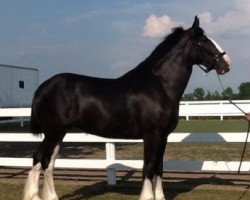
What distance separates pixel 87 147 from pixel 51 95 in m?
9.64

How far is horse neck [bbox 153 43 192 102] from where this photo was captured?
6.70 m

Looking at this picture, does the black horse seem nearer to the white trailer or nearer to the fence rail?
A: the fence rail

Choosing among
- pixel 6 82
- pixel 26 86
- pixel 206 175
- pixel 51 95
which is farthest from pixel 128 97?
pixel 26 86

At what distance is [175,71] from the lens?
679 cm

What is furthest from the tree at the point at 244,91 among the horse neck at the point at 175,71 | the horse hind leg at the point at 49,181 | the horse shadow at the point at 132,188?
the horse hind leg at the point at 49,181

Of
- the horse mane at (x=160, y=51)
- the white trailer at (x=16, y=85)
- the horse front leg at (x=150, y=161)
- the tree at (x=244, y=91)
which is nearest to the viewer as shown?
the horse front leg at (x=150, y=161)

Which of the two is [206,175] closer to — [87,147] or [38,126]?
[38,126]

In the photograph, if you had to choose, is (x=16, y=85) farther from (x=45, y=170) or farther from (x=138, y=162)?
(x=45, y=170)

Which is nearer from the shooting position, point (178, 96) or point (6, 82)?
point (178, 96)

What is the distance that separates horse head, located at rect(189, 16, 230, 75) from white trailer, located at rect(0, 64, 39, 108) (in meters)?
25.1

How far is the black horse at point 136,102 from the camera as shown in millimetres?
6570

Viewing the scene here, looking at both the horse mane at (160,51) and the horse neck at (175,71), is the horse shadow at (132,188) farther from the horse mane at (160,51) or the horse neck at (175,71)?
the horse mane at (160,51)

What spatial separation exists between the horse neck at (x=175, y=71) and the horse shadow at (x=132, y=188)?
1.97 m

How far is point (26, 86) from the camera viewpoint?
35.6 m
